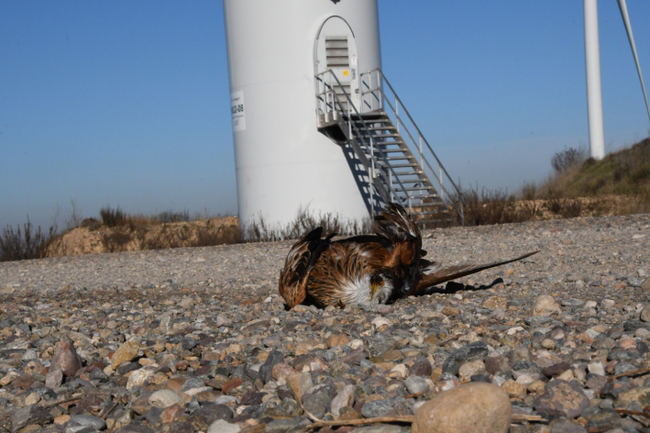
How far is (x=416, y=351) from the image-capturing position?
3.75 m

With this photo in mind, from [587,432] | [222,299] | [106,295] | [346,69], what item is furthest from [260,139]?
[587,432]

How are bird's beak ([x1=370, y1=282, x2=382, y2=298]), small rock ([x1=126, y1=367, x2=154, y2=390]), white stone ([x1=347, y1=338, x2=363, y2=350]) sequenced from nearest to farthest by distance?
small rock ([x1=126, y1=367, x2=154, y2=390]) < white stone ([x1=347, y1=338, x2=363, y2=350]) < bird's beak ([x1=370, y1=282, x2=382, y2=298])

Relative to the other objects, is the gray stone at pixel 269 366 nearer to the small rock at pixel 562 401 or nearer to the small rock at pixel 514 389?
the small rock at pixel 514 389

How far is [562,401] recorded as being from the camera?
2748mm

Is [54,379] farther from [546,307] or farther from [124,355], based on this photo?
[546,307]

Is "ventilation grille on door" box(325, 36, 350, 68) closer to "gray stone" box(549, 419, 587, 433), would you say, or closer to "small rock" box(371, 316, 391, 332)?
"small rock" box(371, 316, 391, 332)

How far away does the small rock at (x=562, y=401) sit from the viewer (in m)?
2.67

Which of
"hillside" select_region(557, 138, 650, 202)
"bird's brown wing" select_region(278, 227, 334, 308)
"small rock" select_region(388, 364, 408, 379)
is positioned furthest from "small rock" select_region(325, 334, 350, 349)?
"hillside" select_region(557, 138, 650, 202)

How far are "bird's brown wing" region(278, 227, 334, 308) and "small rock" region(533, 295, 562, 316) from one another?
1.72 meters

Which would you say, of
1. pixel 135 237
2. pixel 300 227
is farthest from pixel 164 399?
pixel 135 237

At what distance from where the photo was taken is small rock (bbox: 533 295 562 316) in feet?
15.4

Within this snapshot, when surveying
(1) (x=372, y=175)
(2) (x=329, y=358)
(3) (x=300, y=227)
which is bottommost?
(2) (x=329, y=358)

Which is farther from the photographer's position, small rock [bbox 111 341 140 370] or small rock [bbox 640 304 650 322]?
small rock [bbox 111 341 140 370]

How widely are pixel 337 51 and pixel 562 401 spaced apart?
1710 centimetres
